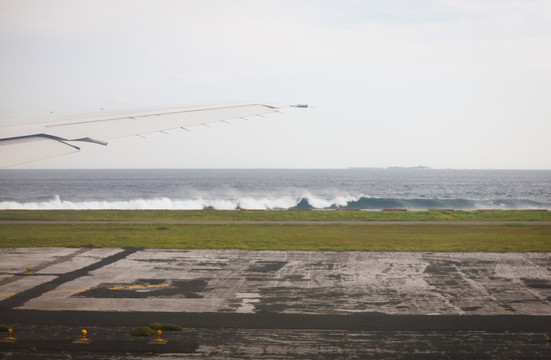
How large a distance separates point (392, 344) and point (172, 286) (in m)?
8.21

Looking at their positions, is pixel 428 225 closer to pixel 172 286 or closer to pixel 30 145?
pixel 172 286

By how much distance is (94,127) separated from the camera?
7.75 meters

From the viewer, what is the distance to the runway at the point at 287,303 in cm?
1172

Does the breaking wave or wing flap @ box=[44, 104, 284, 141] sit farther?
the breaking wave

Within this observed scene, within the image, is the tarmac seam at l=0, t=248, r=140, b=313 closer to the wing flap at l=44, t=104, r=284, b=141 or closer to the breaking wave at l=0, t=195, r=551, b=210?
the wing flap at l=44, t=104, r=284, b=141

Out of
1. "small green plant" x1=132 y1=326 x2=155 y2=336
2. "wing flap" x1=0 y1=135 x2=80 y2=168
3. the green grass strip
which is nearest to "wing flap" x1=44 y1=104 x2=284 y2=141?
"wing flap" x1=0 y1=135 x2=80 y2=168

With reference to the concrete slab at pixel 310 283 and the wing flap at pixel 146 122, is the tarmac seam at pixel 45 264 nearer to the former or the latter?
the concrete slab at pixel 310 283

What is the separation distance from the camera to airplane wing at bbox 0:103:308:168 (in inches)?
233

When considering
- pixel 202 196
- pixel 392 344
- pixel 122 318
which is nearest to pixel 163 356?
pixel 122 318

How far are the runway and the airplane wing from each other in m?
5.47

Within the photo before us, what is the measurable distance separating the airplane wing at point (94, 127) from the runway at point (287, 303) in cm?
547

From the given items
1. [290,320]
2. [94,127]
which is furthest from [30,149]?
[290,320]

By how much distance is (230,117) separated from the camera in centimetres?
990

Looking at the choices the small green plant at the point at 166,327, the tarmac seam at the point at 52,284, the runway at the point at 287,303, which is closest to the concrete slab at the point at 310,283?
the runway at the point at 287,303
